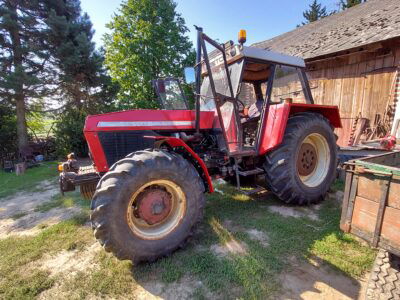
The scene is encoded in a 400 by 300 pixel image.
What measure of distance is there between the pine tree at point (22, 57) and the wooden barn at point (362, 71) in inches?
360

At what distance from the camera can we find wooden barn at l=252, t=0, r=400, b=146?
5441 mm

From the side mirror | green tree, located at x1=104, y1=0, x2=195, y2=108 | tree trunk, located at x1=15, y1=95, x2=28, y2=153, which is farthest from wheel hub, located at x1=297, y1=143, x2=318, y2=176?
tree trunk, located at x1=15, y1=95, x2=28, y2=153

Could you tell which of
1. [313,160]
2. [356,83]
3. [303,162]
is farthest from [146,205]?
[356,83]

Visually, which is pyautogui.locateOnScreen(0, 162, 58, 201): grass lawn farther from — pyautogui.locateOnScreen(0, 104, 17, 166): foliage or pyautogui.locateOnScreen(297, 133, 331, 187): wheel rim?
pyautogui.locateOnScreen(297, 133, 331, 187): wheel rim

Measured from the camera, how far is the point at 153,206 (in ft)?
7.42

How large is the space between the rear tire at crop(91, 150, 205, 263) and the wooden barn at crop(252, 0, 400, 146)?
18.0ft

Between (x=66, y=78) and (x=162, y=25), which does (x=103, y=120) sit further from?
(x=162, y=25)

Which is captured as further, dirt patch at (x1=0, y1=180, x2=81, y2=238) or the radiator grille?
dirt patch at (x1=0, y1=180, x2=81, y2=238)

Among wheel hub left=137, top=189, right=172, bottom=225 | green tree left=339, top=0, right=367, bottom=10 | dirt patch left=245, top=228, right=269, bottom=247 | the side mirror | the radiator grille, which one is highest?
green tree left=339, top=0, right=367, bottom=10

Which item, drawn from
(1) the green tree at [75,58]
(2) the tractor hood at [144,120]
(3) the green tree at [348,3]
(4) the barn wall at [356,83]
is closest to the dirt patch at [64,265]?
(2) the tractor hood at [144,120]

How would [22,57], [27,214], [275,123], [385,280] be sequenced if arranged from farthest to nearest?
[22,57] → [27,214] → [275,123] → [385,280]

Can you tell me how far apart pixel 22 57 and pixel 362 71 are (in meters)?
10.9

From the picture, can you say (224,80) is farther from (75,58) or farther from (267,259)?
(75,58)

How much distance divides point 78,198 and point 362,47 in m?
7.33
